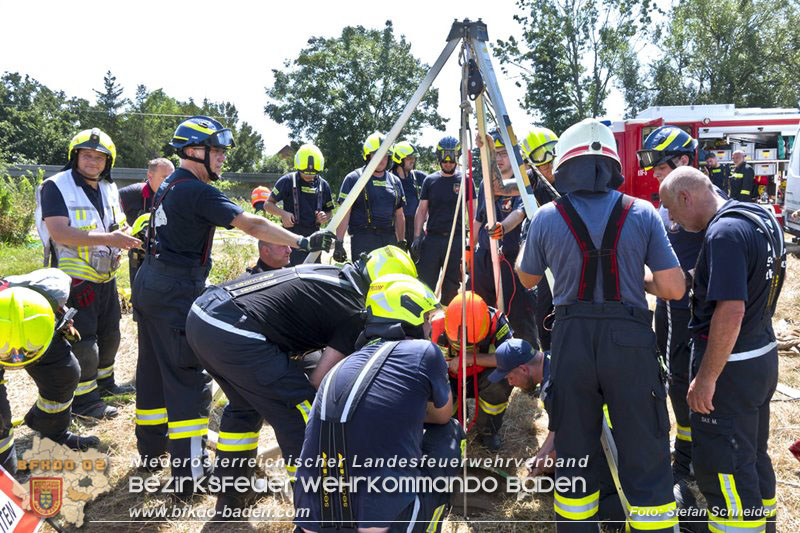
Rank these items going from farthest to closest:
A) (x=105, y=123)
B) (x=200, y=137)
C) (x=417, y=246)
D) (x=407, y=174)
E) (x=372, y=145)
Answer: (x=105, y=123), (x=407, y=174), (x=372, y=145), (x=417, y=246), (x=200, y=137)

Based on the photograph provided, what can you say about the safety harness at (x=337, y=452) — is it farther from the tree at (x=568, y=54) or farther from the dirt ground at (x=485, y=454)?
the tree at (x=568, y=54)

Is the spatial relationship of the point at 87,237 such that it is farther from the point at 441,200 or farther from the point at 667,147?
the point at 667,147

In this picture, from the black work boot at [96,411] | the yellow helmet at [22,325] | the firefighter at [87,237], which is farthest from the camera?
the black work boot at [96,411]

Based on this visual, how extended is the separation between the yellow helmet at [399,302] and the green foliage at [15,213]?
13863mm

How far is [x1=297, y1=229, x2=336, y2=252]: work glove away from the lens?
381 centimetres

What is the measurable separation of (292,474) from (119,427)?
2.34m

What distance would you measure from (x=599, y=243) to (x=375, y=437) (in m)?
1.36

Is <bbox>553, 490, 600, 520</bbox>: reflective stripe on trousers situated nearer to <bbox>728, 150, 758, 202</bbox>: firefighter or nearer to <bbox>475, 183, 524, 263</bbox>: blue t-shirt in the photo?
<bbox>475, 183, 524, 263</bbox>: blue t-shirt

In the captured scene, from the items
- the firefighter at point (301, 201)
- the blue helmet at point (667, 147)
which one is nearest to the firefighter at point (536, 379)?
the blue helmet at point (667, 147)

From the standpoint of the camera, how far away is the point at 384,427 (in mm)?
2457

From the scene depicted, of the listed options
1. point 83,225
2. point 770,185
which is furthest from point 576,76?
point 83,225

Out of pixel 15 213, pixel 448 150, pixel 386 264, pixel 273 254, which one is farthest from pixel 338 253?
pixel 15 213

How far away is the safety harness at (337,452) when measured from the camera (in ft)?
7.88

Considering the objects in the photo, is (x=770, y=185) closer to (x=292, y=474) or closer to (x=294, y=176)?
(x=294, y=176)
